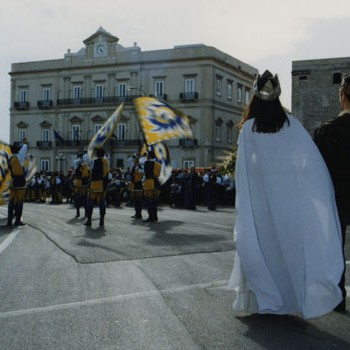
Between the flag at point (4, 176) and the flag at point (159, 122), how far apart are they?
13.8 ft

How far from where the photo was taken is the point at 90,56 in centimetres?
6350

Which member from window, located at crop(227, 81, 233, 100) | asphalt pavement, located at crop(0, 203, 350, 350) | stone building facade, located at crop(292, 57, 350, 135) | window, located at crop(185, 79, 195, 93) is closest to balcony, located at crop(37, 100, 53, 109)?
window, located at crop(185, 79, 195, 93)

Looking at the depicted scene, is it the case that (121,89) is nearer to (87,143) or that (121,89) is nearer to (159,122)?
(87,143)

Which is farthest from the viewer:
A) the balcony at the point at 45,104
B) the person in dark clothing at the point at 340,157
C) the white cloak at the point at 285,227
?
the balcony at the point at 45,104

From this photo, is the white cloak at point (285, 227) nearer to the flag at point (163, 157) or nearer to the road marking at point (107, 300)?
the road marking at point (107, 300)

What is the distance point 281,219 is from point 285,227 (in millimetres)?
76

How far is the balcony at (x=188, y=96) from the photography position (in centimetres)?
5731

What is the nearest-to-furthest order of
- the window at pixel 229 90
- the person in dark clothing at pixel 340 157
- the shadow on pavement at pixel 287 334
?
the shadow on pavement at pixel 287 334
the person in dark clothing at pixel 340 157
the window at pixel 229 90

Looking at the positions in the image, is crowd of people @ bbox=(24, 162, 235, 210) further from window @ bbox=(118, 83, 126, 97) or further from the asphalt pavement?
window @ bbox=(118, 83, 126, 97)

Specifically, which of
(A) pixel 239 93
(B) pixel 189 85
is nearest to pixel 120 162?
(B) pixel 189 85

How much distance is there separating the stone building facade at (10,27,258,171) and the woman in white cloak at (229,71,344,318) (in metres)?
51.1

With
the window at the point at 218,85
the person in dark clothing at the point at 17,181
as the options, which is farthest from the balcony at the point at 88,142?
the person in dark clothing at the point at 17,181

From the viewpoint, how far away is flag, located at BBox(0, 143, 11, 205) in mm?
14516

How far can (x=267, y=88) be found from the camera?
200 inches
